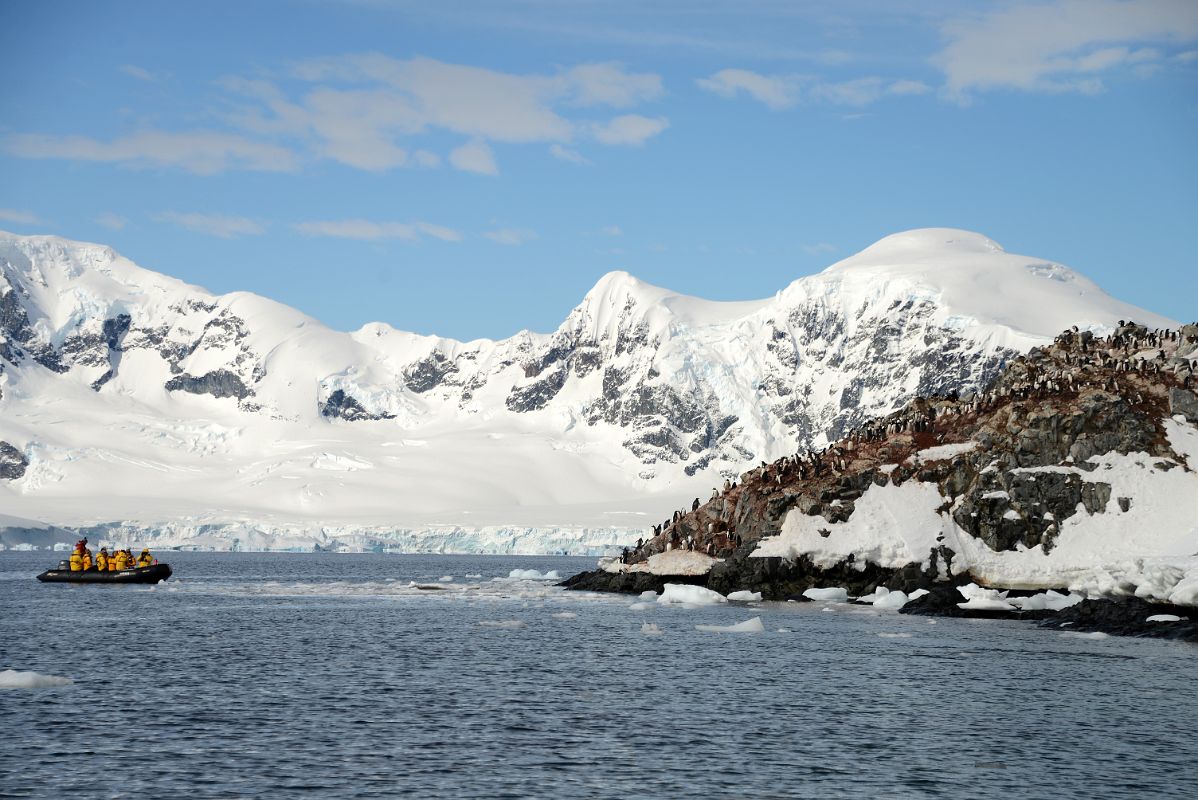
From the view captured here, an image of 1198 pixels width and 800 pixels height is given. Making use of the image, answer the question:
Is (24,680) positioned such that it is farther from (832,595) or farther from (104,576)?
(104,576)

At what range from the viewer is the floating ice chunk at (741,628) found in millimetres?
90125

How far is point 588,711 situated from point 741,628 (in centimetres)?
3686

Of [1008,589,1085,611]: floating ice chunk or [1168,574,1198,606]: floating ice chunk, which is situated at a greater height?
[1168,574,1198,606]: floating ice chunk

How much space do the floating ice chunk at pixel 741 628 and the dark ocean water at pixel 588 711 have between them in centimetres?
172

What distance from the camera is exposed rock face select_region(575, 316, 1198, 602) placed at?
115 meters

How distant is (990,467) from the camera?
118750 mm

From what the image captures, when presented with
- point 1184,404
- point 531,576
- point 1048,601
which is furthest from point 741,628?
point 531,576

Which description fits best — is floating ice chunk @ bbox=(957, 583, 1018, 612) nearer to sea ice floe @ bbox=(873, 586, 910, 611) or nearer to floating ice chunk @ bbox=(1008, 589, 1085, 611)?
floating ice chunk @ bbox=(1008, 589, 1085, 611)

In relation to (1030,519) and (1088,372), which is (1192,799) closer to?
(1030,519)

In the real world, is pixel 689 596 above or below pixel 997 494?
below

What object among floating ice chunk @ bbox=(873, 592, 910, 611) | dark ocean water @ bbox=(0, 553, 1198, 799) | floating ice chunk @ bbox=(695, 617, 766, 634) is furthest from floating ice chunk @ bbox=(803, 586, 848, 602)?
floating ice chunk @ bbox=(695, 617, 766, 634)

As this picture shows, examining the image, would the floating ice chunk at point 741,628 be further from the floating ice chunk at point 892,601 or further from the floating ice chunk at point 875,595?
the floating ice chunk at point 875,595

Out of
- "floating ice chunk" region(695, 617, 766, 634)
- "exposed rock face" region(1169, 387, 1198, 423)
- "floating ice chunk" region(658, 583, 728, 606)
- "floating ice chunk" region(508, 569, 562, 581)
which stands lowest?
"floating ice chunk" region(695, 617, 766, 634)

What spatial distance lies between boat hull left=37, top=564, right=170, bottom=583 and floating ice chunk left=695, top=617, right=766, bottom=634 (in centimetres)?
8226
